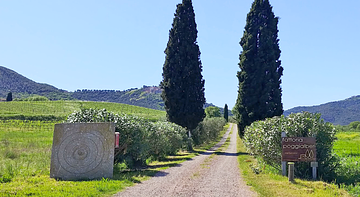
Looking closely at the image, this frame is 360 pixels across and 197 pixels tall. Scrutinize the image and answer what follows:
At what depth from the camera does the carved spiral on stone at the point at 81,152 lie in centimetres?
1077

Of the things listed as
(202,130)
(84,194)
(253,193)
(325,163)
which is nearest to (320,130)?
(325,163)

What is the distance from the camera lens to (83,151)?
432 inches

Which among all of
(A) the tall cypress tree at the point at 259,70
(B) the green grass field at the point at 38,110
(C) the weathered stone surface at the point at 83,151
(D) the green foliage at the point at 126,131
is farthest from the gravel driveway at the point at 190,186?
(B) the green grass field at the point at 38,110

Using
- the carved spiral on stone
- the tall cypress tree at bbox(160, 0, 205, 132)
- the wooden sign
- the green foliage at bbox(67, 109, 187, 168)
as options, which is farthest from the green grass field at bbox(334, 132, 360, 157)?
the carved spiral on stone

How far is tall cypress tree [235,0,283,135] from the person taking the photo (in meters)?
26.6

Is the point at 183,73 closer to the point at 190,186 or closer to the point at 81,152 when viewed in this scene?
the point at 81,152

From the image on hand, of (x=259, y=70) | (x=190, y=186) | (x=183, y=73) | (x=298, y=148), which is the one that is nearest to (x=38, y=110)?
(x=183, y=73)

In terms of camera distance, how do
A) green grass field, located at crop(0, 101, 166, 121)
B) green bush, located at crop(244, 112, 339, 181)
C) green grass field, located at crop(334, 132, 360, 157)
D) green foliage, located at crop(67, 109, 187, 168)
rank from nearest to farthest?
green bush, located at crop(244, 112, 339, 181), green foliage, located at crop(67, 109, 187, 168), green grass field, located at crop(334, 132, 360, 157), green grass field, located at crop(0, 101, 166, 121)

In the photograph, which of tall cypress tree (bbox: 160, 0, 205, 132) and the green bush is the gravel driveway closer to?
the green bush

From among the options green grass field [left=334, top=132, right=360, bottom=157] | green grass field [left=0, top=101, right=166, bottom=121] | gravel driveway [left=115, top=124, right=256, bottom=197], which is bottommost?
green grass field [left=334, top=132, right=360, bottom=157]

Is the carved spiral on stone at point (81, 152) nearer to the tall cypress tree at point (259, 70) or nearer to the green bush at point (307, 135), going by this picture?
the green bush at point (307, 135)

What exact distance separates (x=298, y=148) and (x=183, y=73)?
18.4 m

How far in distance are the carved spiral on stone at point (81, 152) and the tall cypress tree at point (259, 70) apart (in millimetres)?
18418

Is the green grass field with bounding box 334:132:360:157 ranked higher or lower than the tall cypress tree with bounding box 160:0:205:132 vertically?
lower
